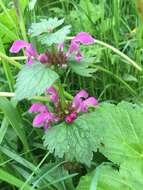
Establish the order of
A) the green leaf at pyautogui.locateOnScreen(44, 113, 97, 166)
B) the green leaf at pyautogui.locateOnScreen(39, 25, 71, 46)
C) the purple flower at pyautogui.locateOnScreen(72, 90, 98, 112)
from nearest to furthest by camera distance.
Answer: the green leaf at pyautogui.locateOnScreen(39, 25, 71, 46)
the green leaf at pyautogui.locateOnScreen(44, 113, 97, 166)
the purple flower at pyautogui.locateOnScreen(72, 90, 98, 112)

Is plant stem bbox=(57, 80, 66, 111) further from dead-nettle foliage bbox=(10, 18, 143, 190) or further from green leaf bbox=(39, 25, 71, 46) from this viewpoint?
green leaf bbox=(39, 25, 71, 46)

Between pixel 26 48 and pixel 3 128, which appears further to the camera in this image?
pixel 3 128

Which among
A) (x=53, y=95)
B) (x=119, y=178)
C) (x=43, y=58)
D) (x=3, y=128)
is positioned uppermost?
(x=43, y=58)

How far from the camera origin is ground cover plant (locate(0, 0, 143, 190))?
3.47 ft

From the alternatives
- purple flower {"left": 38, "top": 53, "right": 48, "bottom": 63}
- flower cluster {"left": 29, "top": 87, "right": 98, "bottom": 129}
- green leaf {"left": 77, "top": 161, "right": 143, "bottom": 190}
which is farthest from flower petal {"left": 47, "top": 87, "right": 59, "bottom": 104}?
green leaf {"left": 77, "top": 161, "right": 143, "bottom": 190}

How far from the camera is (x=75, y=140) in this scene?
108 centimetres

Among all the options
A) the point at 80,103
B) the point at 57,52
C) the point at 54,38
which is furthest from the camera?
the point at 80,103

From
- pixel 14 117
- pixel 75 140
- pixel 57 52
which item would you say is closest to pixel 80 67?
pixel 57 52

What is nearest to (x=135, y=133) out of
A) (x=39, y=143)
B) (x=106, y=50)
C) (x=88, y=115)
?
(x=88, y=115)

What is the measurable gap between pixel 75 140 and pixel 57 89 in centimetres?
15

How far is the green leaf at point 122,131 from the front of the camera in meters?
1.20

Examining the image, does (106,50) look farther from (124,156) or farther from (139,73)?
(124,156)

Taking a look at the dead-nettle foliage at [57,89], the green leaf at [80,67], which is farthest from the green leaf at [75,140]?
the green leaf at [80,67]

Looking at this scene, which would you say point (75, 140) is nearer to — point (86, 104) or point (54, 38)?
point (86, 104)
